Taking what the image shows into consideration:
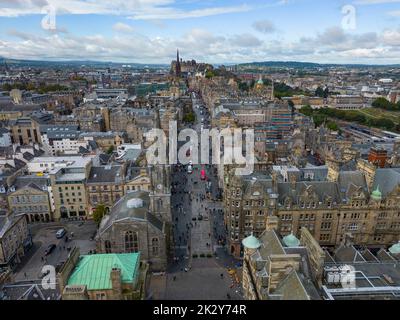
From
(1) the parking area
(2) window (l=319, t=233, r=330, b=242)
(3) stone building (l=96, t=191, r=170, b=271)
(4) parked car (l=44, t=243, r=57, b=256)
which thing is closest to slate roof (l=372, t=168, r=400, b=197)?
(2) window (l=319, t=233, r=330, b=242)

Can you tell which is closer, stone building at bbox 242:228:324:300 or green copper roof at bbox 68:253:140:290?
stone building at bbox 242:228:324:300

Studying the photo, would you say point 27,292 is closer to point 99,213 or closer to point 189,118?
point 99,213

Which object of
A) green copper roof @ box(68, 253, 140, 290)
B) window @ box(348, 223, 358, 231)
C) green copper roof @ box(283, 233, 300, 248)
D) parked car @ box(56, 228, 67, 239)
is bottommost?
parked car @ box(56, 228, 67, 239)

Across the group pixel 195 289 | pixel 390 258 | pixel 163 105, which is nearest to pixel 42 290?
pixel 195 289

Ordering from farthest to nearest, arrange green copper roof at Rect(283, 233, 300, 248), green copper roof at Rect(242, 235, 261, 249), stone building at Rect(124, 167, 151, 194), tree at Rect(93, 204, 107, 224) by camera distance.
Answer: stone building at Rect(124, 167, 151, 194), tree at Rect(93, 204, 107, 224), green copper roof at Rect(242, 235, 261, 249), green copper roof at Rect(283, 233, 300, 248)

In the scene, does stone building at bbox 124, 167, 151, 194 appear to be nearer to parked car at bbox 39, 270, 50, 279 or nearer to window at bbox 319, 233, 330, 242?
parked car at bbox 39, 270, 50, 279
